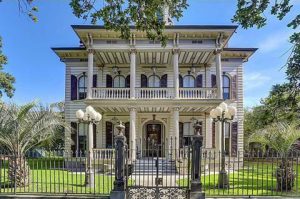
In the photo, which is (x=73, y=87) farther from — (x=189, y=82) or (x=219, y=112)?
(x=219, y=112)

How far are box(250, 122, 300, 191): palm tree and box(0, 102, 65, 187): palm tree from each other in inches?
332

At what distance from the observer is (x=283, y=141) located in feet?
40.7

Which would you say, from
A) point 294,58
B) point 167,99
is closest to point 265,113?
point 294,58

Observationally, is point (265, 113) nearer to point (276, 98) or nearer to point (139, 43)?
point (276, 98)

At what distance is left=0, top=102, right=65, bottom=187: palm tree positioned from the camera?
39.0ft

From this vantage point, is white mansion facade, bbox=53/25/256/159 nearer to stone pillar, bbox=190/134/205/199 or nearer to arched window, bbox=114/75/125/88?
arched window, bbox=114/75/125/88

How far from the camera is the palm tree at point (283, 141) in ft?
40.0

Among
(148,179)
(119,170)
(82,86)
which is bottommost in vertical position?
(148,179)

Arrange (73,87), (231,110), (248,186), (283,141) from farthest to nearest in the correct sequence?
(73,87) < (231,110) < (248,186) < (283,141)

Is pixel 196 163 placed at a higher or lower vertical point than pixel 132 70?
lower

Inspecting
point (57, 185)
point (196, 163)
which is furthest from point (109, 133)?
point (196, 163)

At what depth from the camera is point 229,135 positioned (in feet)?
74.2

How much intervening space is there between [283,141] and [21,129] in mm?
10215

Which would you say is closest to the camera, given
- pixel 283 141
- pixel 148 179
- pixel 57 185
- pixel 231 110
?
pixel 148 179
